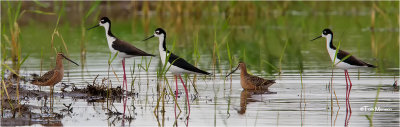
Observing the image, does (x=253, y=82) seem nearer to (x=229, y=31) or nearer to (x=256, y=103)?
(x=256, y=103)

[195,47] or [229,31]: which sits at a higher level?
[229,31]

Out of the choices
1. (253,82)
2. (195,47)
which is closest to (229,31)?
(253,82)

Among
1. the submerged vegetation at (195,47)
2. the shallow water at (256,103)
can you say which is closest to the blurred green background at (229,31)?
the submerged vegetation at (195,47)

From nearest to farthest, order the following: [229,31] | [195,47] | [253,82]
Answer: [195,47] → [253,82] → [229,31]

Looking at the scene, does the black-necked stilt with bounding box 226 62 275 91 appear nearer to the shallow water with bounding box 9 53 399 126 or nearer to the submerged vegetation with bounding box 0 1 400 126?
the shallow water with bounding box 9 53 399 126

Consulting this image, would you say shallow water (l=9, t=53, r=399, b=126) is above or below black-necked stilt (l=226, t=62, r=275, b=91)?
below

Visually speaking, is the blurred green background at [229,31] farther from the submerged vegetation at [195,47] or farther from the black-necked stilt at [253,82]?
the black-necked stilt at [253,82]

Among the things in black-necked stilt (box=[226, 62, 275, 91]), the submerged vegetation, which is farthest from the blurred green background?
black-necked stilt (box=[226, 62, 275, 91])

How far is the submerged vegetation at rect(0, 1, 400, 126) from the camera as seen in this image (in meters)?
10.1

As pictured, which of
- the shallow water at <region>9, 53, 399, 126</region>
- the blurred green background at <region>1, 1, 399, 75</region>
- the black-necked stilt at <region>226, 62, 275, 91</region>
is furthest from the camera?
the blurred green background at <region>1, 1, 399, 75</region>

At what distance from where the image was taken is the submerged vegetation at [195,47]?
396 inches

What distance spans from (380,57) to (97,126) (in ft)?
30.0

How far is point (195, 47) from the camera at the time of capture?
10.3m

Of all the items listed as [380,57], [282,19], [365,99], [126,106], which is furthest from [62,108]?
[282,19]
